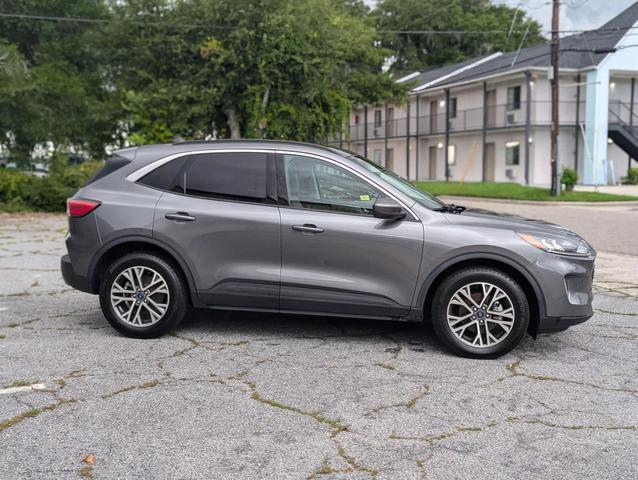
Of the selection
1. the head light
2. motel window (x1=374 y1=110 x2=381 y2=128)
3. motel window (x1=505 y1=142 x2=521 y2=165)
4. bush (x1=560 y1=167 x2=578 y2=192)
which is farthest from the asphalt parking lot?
motel window (x1=374 y1=110 x2=381 y2=128)

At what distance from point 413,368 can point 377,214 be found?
123 cm

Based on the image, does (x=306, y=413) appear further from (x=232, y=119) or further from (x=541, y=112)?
(x=541, y=112)

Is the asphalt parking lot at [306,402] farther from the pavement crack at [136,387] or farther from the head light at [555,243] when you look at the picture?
the head light at [555,243]

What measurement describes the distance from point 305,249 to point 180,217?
1.11 metres

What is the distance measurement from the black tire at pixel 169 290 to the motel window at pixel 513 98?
33.7 meters

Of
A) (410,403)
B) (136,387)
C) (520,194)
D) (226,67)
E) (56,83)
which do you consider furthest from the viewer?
(520,194)

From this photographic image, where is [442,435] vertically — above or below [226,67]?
below

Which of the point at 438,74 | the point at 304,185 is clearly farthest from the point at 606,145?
the point at 304,185

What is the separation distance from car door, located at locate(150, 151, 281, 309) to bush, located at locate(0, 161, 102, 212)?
44.4 ft

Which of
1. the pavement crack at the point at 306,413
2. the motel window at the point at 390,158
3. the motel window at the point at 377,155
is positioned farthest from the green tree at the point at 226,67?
the motel window at the point at 377,155

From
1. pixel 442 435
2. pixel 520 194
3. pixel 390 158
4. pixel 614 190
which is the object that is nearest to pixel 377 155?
pixel 390 158

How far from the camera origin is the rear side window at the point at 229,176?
5.61m

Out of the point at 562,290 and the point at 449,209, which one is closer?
the point at 562,290

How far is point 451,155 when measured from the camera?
41812 mm
